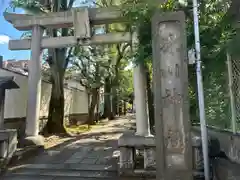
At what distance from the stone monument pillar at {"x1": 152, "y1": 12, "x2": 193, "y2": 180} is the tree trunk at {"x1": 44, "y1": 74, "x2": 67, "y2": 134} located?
824 centimetres

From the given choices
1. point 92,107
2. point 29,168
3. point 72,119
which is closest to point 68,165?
point 29,168

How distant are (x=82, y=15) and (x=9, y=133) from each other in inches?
180

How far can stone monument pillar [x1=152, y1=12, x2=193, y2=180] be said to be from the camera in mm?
4723

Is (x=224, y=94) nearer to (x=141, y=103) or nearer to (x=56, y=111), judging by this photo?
(x=141, y=103)

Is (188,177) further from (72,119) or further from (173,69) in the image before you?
(72,119)

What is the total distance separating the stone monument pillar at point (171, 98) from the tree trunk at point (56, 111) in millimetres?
8245

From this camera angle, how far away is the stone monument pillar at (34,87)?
350 inches

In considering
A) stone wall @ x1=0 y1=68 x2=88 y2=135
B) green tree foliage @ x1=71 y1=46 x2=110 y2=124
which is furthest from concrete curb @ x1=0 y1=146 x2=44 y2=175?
green tree foliage @ x1=71 y1=46 x2=110 y2=124

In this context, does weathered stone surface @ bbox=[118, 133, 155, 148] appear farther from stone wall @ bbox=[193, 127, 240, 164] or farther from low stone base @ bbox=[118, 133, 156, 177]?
stone wall @ bbox=[193, 127, 240, 164]

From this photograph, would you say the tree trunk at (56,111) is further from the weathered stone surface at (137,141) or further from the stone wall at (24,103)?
the weathered stone surface at (137,141)

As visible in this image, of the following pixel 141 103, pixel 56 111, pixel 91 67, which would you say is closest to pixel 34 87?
pixel 56 111

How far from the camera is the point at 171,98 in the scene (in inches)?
189

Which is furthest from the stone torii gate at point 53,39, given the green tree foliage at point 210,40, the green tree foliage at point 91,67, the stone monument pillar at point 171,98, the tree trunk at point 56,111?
the green tree foliage at point 91,67

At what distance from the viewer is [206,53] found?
5129 mm
